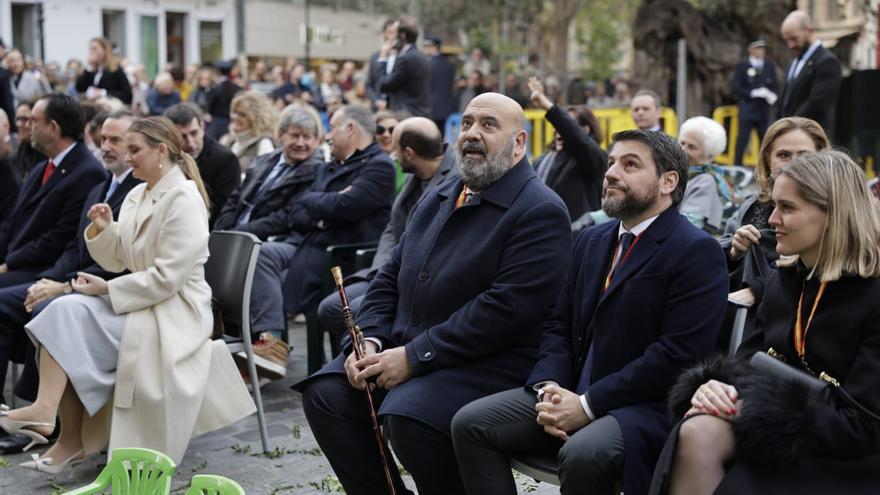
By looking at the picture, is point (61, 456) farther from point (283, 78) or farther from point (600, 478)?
point (283, 78)

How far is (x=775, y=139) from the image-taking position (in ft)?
16.1

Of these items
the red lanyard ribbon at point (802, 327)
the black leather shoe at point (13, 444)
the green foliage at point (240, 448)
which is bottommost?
the green foliage at point (240, 448)

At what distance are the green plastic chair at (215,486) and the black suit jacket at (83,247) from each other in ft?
11.3

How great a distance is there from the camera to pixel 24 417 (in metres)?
5.41

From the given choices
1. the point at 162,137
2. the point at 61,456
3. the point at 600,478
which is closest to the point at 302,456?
the point at 61,456

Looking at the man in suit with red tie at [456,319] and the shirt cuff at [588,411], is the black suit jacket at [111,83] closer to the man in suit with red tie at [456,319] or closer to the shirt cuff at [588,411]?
the man in suit with red tie at [456,319]

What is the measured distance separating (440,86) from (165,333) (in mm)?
9611

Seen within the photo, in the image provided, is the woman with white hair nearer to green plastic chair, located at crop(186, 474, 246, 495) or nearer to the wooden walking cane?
the wooden walking cane

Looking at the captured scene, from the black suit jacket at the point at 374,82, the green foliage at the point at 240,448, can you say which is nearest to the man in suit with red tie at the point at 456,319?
the green foliage at the point at 240,448

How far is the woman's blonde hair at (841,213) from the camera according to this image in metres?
3.42

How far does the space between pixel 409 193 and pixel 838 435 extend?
374cm

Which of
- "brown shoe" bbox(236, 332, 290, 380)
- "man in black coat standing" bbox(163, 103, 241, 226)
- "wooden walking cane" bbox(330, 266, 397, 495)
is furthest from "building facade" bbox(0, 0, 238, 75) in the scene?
"wooden walking cane" bbox(330, 266, 397, 495)

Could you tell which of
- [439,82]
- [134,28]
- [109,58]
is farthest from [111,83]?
[134,28]

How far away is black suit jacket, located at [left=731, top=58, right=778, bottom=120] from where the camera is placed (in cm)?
1544
